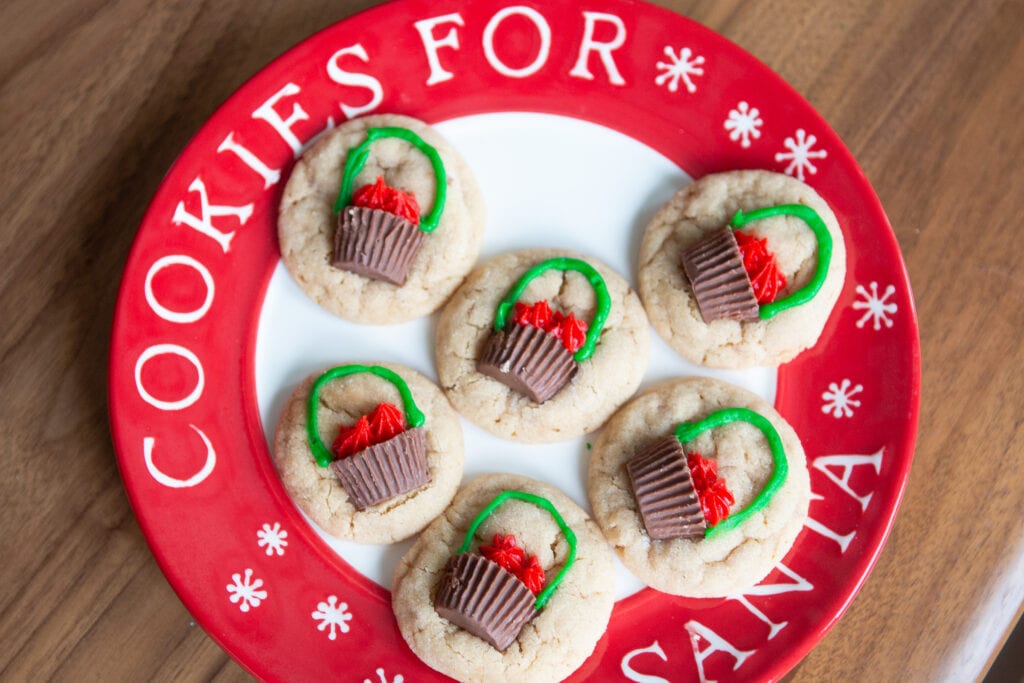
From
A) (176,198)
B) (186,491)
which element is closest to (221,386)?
(186,491)

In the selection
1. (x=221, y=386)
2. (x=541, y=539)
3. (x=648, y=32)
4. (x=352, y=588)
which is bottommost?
(x=352, y=588)

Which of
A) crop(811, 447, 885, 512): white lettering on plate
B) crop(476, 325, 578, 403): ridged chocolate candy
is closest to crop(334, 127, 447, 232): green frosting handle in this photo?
crop(476, 325, 578, 403): ridged chocolate candy

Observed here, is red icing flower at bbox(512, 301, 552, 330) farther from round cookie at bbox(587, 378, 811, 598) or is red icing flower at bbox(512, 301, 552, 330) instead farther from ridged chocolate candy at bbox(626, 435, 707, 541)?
ridged chocolate candy at bbox(626, 435, 707, 541)

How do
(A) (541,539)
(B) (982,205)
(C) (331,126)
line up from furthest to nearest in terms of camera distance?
(B) (982,205) < (C) (331,126) < (A) (541,539)

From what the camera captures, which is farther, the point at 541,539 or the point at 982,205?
the point at 982,205

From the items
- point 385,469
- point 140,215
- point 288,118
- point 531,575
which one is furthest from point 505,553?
point 140,215

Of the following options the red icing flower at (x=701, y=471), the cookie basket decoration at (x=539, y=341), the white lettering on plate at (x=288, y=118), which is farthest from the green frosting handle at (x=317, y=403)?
the red icing flower at (x=701, y=471)

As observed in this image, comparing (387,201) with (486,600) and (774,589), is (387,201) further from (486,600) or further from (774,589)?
(774,589)

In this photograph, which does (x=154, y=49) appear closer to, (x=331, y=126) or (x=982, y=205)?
(x=331, y=126)
